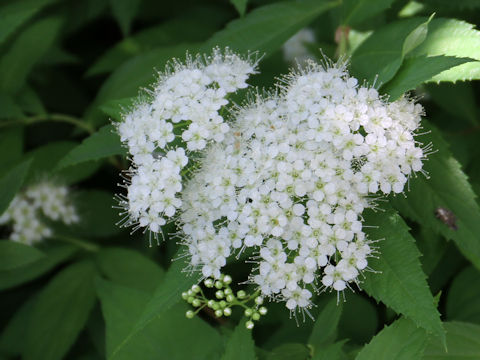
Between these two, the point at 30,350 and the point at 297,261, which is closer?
the point at 297,261

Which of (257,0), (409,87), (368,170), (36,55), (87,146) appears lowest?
(368,170)

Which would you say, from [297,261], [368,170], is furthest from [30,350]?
[368,170]

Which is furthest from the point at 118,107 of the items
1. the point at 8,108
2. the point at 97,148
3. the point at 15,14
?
the point at 8,108

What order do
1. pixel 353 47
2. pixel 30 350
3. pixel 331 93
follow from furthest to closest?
1. pixel 30 350
2. pixel 353 47
3. pixel 331 93

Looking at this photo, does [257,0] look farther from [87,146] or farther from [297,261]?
[297,261]

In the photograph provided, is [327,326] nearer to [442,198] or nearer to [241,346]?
[241,346]

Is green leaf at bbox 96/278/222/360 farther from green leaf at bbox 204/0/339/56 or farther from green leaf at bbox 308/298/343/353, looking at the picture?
green leaf at bbox 204/0/339/56
